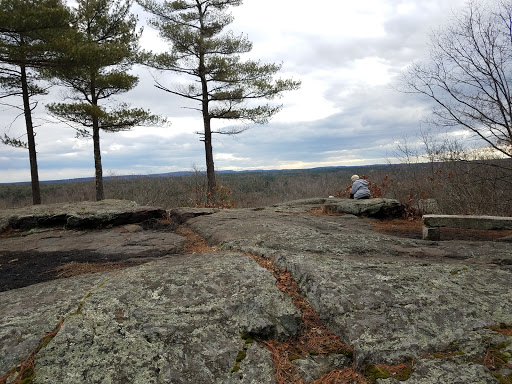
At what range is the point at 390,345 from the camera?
6.40 ft

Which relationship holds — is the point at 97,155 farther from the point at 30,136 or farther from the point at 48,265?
the point at 48,265

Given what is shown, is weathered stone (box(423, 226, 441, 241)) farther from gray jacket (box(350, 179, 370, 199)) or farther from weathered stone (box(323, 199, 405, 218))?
gray jacket (box(350, 179, 370, 199))

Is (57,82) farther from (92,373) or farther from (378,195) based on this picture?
(92,373)

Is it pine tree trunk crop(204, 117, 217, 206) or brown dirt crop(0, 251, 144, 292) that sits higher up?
pine tree trunk crop(204, 117, 217, 206)

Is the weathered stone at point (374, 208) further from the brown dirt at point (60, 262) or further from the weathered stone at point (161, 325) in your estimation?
the weathered stone at point (161, 325)

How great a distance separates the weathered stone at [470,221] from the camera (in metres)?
4.89

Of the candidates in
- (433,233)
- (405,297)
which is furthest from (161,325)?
(433,233)

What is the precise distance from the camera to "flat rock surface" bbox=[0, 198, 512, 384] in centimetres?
178

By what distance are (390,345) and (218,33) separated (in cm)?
1500

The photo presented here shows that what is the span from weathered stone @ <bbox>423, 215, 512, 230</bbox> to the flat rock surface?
1.59 meters

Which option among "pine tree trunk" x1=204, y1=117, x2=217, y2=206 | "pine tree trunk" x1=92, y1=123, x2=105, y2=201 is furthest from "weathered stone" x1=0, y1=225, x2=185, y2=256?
"pine tree trunk" x1=92, y1=123, x2=105, y2=201

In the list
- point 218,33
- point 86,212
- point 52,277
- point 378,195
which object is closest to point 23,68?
point 218,33

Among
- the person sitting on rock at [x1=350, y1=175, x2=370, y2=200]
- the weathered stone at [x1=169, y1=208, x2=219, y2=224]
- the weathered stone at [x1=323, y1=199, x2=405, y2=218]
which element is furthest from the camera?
the person sitting on rock at [x1=350, y1=175, x2=370, y2=200]

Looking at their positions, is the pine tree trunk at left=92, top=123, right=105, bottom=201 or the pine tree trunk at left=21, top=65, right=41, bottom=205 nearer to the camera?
the pine tree trunk at left=21, top=65, right=41, bottom=205
